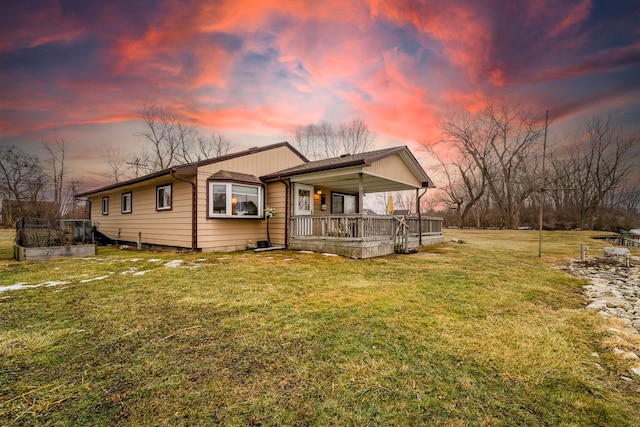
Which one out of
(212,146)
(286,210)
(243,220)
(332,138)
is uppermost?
(332,138)

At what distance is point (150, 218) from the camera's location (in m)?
11.1

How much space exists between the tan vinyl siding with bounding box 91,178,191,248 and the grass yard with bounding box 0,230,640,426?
497cm

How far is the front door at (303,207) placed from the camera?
383 inches

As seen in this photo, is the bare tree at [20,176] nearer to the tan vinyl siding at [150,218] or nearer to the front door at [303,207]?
the tan vinyl siding at [150,218]

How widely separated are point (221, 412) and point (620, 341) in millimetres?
3763

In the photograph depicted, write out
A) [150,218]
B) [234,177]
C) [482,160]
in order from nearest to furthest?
[234,177]
[150,218]
[482,160]

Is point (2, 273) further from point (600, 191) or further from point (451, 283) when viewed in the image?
point (600, 191)

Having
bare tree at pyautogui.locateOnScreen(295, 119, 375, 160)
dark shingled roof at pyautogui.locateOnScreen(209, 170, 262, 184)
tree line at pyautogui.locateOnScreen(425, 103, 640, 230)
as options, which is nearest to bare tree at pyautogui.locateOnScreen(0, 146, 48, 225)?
bare tree at pyautogui.locateOnScreen(295, 119, 375, 160)

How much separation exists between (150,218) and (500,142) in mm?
29807

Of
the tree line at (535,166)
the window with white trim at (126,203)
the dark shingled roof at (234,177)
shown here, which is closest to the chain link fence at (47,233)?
the window with white trim at (126,203)

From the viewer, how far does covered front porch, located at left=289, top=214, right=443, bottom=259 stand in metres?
8.22

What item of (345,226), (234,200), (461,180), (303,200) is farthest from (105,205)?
(461,180)

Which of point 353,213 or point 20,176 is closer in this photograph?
point 353,213

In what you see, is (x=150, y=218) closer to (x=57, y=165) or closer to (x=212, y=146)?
A: (x=212, y=146)
